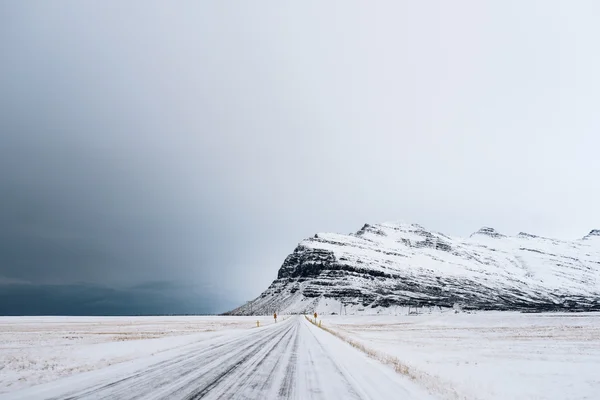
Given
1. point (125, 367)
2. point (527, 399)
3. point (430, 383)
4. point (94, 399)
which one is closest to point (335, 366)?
point (430, 383)

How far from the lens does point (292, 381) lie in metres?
11.2

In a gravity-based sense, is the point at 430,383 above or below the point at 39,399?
below

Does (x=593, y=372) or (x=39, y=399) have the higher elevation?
(x=39, y=399)

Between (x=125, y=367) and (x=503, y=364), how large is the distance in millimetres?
20100

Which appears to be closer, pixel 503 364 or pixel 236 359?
pixel 236 359

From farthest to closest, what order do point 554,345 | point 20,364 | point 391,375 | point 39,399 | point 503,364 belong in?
point 554,345, point 503,364, point 20,364, point 391,375, point 39,399

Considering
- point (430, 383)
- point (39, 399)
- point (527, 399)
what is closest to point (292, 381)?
point (430, 383)

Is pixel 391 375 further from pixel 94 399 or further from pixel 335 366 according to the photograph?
pixel 94 399

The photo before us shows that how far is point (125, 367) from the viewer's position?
13.3 metres

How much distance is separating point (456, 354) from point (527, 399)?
46.9 ft

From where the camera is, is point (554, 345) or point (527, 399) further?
point (554, 345)

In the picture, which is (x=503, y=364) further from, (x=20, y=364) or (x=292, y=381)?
(x=20, y=364)

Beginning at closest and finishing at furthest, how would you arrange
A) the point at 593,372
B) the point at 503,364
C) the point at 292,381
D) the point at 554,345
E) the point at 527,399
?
the point at 292,381
the point at 527,399
the point at 593,372
the point at 503,364
the point at 554,345

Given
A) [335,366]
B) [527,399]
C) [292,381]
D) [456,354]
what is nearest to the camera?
[292,381]
